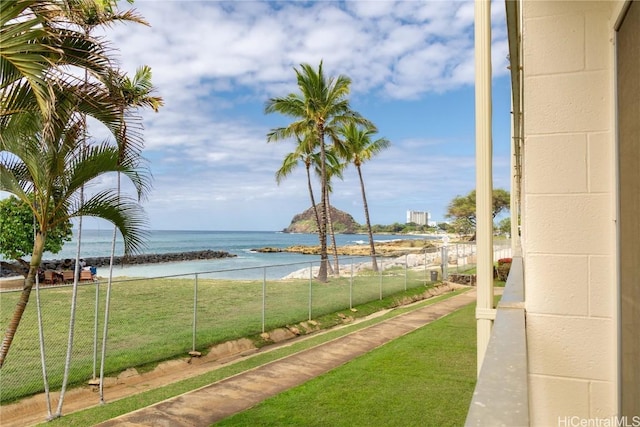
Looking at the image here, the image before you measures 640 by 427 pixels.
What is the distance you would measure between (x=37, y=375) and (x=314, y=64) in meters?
17.2

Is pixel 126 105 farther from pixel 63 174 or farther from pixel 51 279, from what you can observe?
pixel 51 279

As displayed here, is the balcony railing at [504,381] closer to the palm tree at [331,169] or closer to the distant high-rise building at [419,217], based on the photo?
the palm tree at [331,169]

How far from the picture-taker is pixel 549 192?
1.61 m

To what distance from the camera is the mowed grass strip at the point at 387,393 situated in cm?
478

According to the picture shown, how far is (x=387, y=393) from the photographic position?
18.1 ft

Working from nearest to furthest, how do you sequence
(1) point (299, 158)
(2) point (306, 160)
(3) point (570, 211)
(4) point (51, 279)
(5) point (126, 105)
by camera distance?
(3) point (570, 211) → (5) point (126, 105) → (4) point (51, 279) → (1) point (299, 158) → (2) point (306, 160)

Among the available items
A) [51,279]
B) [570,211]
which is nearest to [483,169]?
[570,211]

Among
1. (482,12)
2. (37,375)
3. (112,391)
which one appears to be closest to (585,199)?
(482,12)

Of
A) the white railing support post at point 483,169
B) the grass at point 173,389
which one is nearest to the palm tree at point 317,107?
the grass at point 173,389

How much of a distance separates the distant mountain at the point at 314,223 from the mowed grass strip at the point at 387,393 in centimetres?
9062

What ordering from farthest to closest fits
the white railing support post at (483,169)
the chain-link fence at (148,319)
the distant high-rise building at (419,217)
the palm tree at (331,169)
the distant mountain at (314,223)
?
the distant mountain at (314,223)
the distant high-rise building at (419,217)
the palm tree at (331,169)
the chain-link fence at (148,319)
the white railing support post at (483,169)

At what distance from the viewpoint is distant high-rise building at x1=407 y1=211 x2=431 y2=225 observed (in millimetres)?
95688

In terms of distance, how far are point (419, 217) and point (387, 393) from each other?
9437cm

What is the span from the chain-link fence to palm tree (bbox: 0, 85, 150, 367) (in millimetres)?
1517
